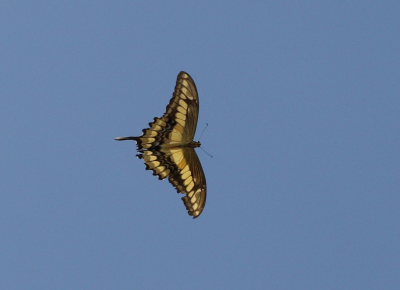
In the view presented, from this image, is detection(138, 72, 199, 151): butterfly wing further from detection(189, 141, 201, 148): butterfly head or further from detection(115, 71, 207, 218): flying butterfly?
detection(189, 141, 201, 148): butterfly head

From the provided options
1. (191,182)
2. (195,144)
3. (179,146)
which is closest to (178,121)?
(179,146)

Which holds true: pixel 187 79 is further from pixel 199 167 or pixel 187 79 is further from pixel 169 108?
pixel 199 167

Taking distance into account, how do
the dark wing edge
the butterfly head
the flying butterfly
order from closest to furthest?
the dark wing edge
the flying butterfly
the butterfly head

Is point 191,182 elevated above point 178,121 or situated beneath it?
situated beneath

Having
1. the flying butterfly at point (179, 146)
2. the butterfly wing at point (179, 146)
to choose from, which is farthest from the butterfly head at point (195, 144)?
the butterfly wing at point (179, 146)

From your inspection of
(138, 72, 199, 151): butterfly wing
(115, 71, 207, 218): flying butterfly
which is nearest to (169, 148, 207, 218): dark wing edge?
(115, 71, 207, 218): flying butterfly

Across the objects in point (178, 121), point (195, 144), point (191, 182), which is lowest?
point (191, 182)

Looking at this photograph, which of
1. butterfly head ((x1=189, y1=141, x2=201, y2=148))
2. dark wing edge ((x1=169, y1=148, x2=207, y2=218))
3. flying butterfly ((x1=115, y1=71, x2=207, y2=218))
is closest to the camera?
dark wing edge ((x1=169, y1=148, x2=207, y2=218))

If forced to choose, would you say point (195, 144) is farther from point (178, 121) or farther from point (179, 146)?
point (178, 121)

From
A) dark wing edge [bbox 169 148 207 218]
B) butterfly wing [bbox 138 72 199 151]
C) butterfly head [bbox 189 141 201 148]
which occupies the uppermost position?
butterfly wing [bbox 138 72 199 151]
